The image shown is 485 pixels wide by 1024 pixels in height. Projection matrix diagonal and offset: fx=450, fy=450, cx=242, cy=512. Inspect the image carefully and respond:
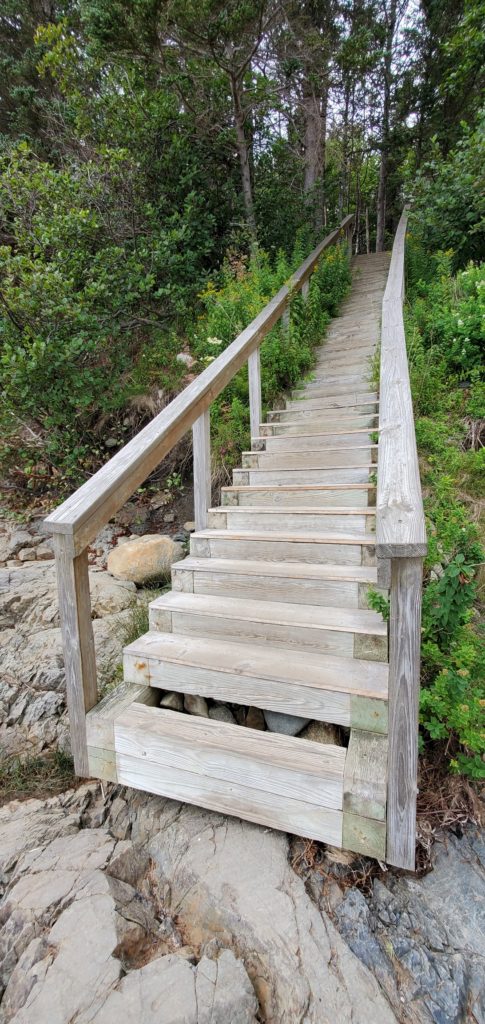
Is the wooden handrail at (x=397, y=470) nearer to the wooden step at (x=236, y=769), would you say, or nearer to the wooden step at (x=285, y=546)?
the wooden step at (x=285, y=546)

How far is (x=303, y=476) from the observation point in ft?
10.9

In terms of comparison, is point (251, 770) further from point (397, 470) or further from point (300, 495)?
Result: point (300, 495)

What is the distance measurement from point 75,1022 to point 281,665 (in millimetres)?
1198

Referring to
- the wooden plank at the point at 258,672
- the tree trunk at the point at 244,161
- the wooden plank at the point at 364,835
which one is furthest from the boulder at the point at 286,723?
the tree trunk at the point at 244,161

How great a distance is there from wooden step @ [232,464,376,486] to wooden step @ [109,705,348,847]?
6.06 ft

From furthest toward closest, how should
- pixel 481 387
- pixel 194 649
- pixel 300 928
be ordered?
pixel 481 387 < pixel 194 649 < pixel 300 928

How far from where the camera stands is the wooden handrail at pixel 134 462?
182 centimetres

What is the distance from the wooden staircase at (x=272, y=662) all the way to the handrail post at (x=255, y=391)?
2.05 feet

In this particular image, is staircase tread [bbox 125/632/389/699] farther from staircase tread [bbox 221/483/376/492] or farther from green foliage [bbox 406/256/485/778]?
staircase tread [bbox 221/483/376/492]

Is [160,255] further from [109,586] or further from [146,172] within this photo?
[109,586]

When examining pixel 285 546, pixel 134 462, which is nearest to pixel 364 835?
pixel 285 546

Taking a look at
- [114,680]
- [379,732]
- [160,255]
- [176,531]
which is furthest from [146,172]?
[379,732]

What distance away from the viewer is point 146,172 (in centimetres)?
571

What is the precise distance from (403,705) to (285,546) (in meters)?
1.30
